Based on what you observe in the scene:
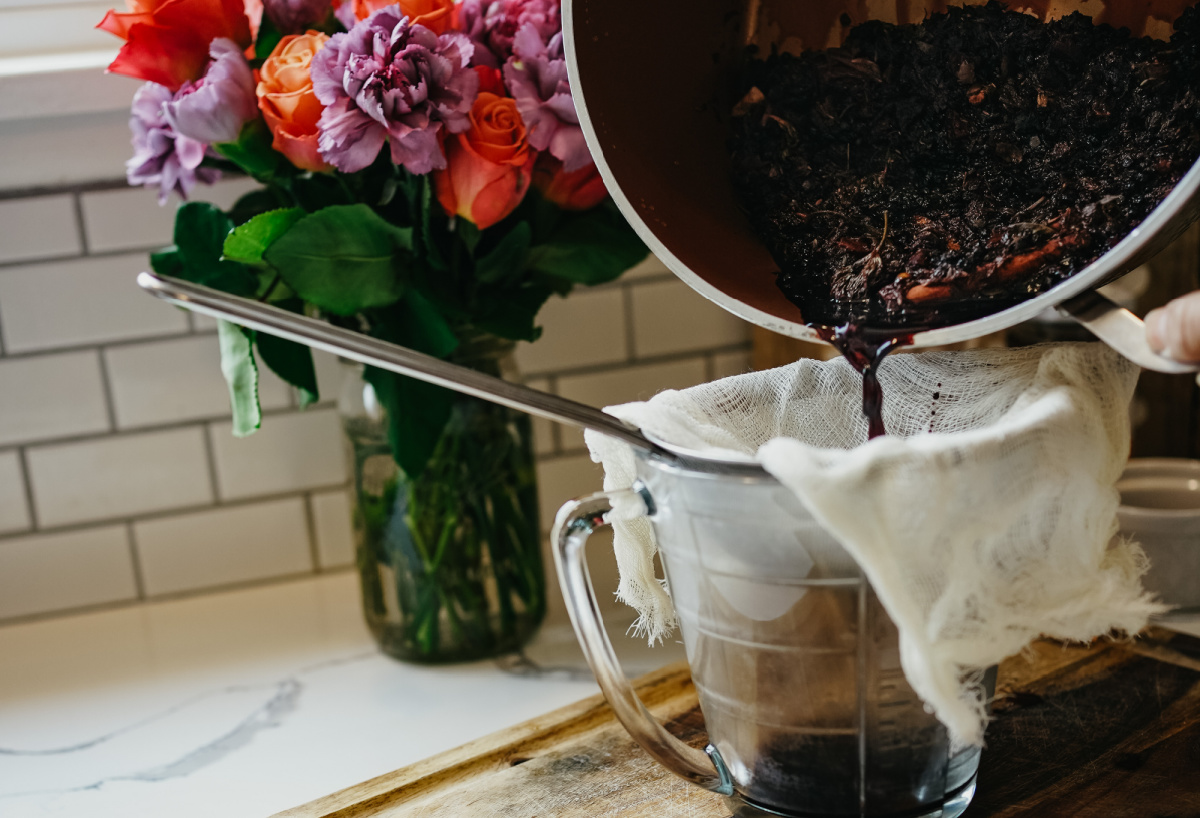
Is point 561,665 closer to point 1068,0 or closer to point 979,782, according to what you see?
point 979,782

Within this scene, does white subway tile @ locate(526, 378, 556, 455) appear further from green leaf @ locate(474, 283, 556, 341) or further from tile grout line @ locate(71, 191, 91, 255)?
tile grout line @ locate(71, 191, 91, 255)

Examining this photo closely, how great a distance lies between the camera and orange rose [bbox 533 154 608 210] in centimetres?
64

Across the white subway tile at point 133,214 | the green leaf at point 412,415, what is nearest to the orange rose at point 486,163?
the green leaf at point 412,415

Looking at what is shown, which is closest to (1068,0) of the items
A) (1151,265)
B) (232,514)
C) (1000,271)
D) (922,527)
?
(1000,271)

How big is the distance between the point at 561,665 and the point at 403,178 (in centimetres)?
33

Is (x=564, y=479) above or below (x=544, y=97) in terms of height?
below

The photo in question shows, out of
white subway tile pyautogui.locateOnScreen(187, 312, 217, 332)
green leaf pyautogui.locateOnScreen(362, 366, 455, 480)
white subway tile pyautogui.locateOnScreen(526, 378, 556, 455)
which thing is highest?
white subway tile pyautogui.locateOnScreen(187, 312, 217, 332)

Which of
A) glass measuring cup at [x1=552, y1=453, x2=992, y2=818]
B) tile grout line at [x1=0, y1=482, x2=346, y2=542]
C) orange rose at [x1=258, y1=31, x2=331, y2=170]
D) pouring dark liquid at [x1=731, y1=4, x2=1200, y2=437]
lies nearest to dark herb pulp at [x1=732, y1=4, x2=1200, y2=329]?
pouring dark liquid at [x1=731, y1=4, x2=1200, y2=437]

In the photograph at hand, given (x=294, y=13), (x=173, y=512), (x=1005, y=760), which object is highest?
(x=294, y=13)

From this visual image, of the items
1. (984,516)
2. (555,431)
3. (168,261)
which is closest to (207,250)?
(168,261)

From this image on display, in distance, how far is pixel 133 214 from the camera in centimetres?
80

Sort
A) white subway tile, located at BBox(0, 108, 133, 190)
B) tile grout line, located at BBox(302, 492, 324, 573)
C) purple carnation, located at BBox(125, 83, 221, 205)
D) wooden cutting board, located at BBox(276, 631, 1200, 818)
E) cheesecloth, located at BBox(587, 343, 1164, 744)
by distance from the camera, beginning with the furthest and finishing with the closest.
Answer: tile grout line, located at BBox(302, 492, 324, 573) < white subway tile, located at BBox(0, 108, 133, 190) < purple carnation, located at BBox(125, 83, 221, 205) < wooden cutting board, located at BBox(276, 631, 1200, 818) < cheesecloth, located at BBox(587, 343, 1164, 744)

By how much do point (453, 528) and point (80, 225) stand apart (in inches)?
13.5

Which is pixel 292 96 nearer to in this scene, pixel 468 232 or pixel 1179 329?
pixel 468 232
